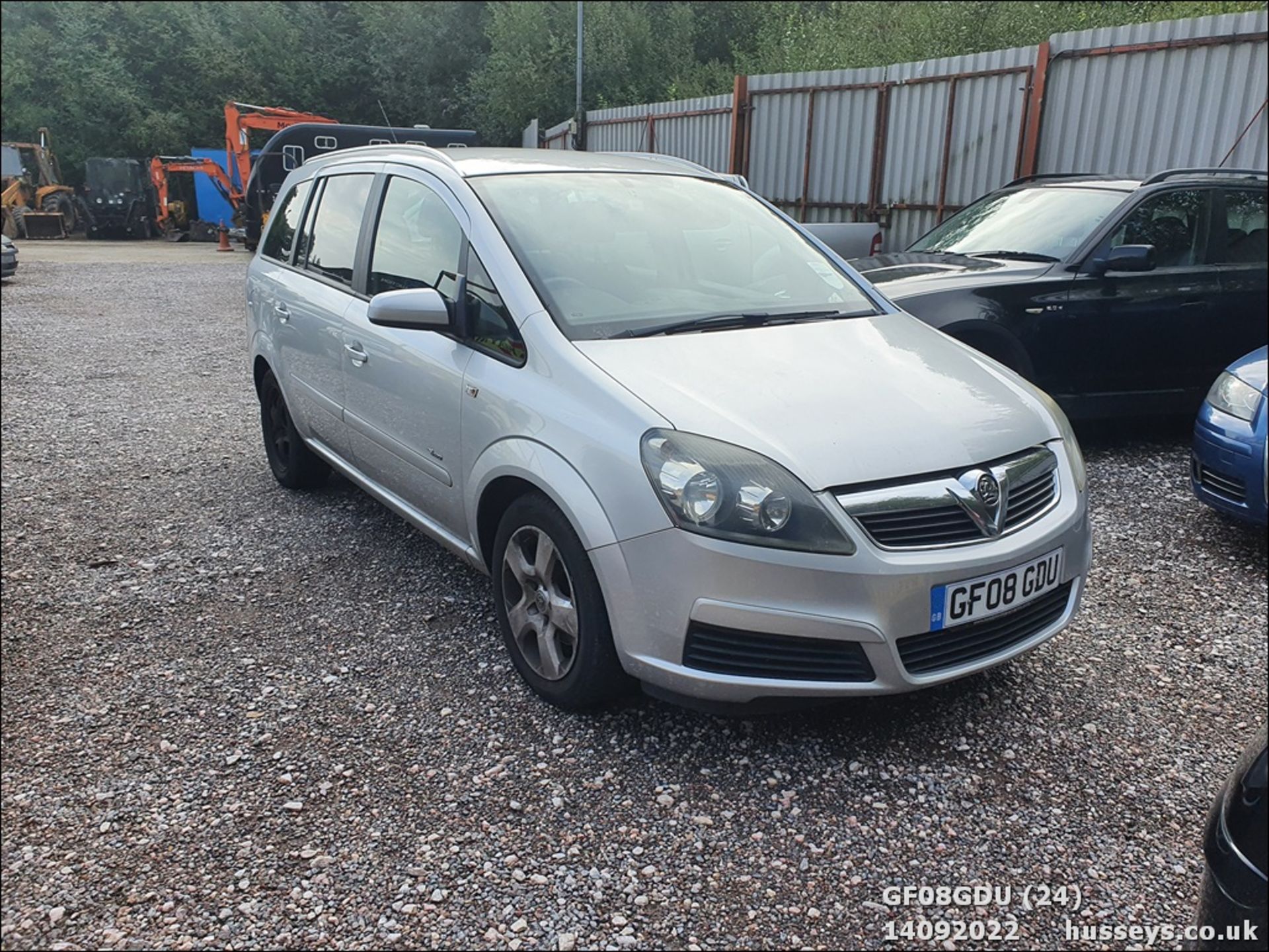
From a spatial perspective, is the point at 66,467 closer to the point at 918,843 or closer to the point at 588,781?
the point at 588,781

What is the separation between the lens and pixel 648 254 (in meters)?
3.51

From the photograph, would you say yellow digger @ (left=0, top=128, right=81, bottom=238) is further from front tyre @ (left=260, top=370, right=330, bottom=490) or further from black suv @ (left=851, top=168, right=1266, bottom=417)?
black suv @ (left=851, top=168, right=1266, bottom=417)

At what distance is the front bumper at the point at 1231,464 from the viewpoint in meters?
4.15

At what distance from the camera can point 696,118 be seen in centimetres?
1450

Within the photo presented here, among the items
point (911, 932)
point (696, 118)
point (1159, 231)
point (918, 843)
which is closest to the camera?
point (911, 932)

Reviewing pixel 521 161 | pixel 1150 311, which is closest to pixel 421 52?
pixel 1150 311

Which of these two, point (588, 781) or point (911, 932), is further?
point (588, 781)

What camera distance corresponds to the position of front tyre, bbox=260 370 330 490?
505 centimetres

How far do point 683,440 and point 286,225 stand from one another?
11.0 feet

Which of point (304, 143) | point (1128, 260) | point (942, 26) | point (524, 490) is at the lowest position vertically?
point (524, 490)

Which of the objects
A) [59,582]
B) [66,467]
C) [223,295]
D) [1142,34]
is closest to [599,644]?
[59,582]

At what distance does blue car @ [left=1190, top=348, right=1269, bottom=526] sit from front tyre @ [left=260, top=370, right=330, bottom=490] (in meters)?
4.20

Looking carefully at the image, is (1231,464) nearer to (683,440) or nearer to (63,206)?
(683,440)

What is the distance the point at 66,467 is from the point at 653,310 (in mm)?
4319
